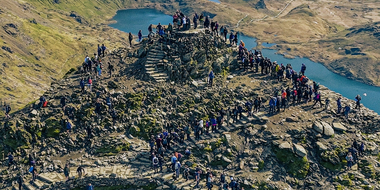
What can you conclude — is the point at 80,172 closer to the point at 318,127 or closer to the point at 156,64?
the point at 156,64

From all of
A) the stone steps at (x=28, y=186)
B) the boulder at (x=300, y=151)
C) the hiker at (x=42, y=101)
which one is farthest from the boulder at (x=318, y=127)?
the hiker at (x=42, y=101)

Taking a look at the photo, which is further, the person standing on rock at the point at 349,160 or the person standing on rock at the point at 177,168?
the person standing on rock at the point at 349,160

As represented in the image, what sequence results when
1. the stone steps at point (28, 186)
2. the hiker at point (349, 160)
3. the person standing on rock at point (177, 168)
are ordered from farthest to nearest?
the hiker at point (349, 160) < the stone steps at point (28, 186) < the person standing on rock at point (177, 168)

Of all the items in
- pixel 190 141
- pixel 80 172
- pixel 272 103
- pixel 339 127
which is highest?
pixel 272 103

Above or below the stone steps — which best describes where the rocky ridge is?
above

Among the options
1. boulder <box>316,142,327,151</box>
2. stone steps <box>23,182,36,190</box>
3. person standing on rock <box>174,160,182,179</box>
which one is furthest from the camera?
boulder <box>316,142,327,151</box>

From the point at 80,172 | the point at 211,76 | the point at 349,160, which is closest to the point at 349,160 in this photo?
the point at 349,160

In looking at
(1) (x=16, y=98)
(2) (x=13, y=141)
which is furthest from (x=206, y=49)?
(1) (x=16, y=98)

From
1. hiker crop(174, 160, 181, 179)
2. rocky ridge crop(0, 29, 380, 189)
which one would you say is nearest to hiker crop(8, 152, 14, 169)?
rocky ridge crop(0, 29, 380, 189)

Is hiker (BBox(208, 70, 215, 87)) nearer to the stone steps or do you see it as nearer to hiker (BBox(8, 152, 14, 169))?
the stone steps

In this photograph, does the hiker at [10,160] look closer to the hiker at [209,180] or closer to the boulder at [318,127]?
the hiker at [209,180]
